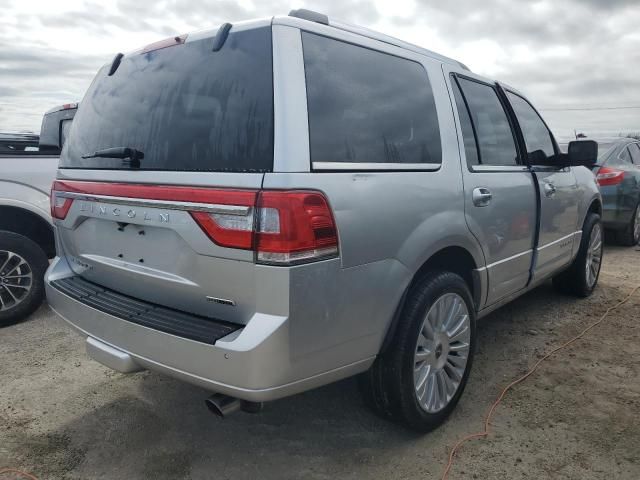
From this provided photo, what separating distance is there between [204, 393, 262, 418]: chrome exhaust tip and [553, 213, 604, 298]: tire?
3743mm

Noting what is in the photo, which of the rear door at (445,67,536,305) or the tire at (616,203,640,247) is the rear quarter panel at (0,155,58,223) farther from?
the tire at (616,203,640,247)

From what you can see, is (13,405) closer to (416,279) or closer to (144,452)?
(144,452)

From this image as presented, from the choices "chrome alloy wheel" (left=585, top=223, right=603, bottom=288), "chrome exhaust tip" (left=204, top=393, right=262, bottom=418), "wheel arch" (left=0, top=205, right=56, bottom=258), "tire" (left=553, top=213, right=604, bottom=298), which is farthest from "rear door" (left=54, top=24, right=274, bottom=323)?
"chrome alloy wheel" (left=585, top=223, right=603, bottom=288)

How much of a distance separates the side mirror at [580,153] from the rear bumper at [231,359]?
267 cm

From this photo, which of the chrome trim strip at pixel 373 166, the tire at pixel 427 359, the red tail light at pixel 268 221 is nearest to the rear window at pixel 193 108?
the red tail light at pixel 268 221

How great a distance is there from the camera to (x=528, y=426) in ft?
9.17

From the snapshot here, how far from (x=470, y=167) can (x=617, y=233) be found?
605cm

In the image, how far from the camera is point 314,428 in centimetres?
280

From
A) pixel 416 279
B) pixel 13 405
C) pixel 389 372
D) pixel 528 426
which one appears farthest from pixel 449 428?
pixel 13 405

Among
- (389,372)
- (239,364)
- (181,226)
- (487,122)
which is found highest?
(487,122)

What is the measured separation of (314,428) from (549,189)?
2.40 meters

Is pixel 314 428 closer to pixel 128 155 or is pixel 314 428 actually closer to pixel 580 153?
pixel 128 155

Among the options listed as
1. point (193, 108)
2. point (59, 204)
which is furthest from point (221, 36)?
point (59, 204)

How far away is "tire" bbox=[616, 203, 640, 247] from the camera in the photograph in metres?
7.67
